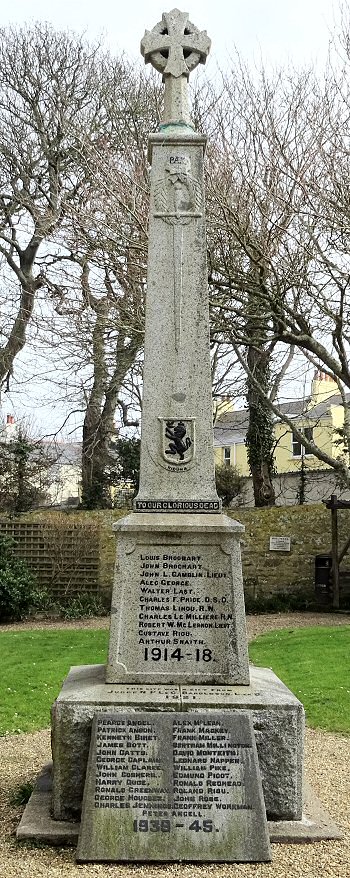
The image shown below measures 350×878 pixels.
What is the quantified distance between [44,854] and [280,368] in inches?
584

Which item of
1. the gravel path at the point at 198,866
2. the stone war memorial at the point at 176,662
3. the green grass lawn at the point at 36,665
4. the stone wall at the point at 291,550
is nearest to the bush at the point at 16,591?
the green grass lawn at the point at 36,665

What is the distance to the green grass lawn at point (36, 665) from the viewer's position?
25.7 ft

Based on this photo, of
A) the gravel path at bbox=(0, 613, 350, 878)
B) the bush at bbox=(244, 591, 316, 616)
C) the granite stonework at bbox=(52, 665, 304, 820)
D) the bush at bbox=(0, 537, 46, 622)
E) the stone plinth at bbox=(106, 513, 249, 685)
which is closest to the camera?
the gravel path at bbox=(0, 613, 350, 878)

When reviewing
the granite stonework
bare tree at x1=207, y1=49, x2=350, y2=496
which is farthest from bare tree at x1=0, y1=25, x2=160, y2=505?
the granite stonework

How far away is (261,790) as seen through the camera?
14.1ft

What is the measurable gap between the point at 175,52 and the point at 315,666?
745cm

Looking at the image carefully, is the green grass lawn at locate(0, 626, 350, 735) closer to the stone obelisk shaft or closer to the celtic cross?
the stone obelisk shaft

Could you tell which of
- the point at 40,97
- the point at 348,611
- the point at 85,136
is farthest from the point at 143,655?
the point at 40,97

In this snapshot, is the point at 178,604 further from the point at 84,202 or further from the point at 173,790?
the point at 84,202

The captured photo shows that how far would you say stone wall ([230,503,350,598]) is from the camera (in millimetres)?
17453

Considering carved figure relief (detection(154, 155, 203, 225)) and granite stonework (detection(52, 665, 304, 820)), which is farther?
carved figure relief (detection(154, 155, 203, 225))

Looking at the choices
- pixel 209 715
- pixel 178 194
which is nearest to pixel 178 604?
pixel 209 715

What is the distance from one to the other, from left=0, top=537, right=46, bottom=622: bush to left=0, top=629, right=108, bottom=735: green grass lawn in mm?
1655

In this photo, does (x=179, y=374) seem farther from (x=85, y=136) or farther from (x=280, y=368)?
(x=280, y=368)
